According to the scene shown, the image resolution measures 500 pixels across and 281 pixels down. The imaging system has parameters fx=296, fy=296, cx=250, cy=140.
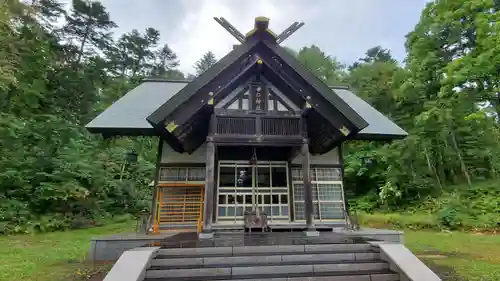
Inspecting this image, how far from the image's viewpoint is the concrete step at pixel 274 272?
499 cm

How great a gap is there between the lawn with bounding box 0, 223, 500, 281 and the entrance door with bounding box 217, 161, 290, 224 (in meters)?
4.07

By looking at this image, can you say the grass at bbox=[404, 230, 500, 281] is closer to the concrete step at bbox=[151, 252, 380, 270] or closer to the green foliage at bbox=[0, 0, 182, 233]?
the concrete step at bbox=[151, 252, 380, 270]

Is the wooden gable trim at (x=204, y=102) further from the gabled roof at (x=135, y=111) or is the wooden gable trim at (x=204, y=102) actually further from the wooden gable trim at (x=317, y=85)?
the gabled roof at (x=135, y=111)

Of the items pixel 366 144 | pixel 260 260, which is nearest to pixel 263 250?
pixel 260 260

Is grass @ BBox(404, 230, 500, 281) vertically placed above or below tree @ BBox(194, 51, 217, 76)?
below

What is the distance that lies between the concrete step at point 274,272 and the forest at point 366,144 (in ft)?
33.0

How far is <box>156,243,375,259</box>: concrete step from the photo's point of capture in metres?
5.43

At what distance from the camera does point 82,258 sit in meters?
7.91

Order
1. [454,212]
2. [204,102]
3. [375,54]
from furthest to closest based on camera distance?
[375,54]
[454,212]
[204,102]

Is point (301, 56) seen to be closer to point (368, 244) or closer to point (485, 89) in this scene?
point (485, 89)

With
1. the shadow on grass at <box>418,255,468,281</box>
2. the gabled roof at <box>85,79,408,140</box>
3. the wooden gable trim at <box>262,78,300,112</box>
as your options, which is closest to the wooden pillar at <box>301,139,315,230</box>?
the wooden gable trim at <box>262,78,300,112</box>

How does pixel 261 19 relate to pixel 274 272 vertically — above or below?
above

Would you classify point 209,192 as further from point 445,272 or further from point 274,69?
point 445,272

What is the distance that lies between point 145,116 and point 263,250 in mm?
6644
